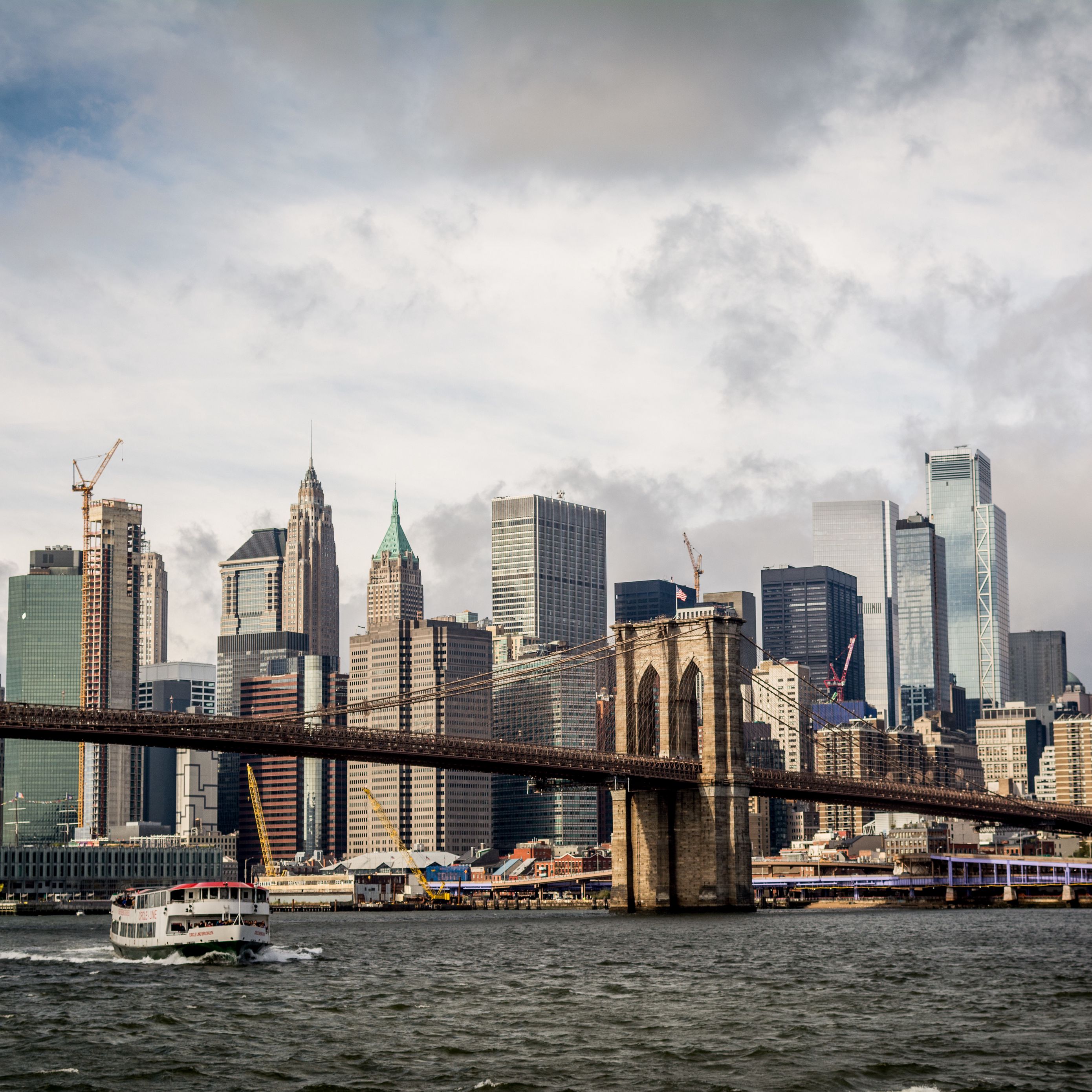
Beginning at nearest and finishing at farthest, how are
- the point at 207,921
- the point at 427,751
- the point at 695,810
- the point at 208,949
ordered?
1. the point at 208,949
2. the point at 207,921
3. the point at 427,751
4. the point at 695,810

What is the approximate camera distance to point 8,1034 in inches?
1812

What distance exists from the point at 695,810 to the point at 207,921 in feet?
164

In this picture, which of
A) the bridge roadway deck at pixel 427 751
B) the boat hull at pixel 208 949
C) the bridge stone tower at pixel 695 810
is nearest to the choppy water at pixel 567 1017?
the boat hull at pixel 208 949

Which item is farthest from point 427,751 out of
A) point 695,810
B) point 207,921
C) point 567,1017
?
point 567,1017

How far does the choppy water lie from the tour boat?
0.93 meters

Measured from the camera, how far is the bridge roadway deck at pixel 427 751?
296 feet

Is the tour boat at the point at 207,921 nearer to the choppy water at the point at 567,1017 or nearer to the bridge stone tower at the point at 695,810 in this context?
the choppy water at the point at 567,1017

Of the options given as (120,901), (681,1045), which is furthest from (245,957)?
(681,1045)

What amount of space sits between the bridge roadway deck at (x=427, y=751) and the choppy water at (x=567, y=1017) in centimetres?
1198

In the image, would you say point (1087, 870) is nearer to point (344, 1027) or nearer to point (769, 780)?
point (769, 780)

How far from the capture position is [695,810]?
11350 cm

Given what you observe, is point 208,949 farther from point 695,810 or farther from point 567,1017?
point 695,810

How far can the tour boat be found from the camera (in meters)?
68.8

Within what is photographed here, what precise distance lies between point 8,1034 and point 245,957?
23261mm
